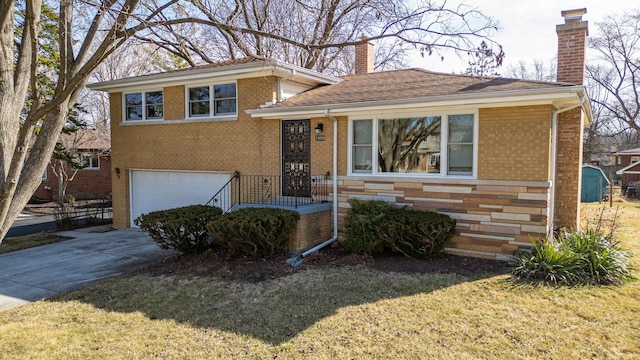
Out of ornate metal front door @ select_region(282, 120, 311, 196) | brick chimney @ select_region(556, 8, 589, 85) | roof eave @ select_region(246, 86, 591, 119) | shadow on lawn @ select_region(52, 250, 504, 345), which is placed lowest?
shadow on lawn @ select_region(52, 250, 504, 345)

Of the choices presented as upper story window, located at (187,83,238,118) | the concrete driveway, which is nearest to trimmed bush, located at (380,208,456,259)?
the concrete driveway

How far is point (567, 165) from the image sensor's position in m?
9.77

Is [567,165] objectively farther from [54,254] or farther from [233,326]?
[54,254]

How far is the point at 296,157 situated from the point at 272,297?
4706 millimetres

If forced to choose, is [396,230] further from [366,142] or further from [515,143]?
[515,143]

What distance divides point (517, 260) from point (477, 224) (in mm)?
1009

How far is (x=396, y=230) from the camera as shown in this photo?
8.21 metres

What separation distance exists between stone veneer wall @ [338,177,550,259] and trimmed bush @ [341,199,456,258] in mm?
361

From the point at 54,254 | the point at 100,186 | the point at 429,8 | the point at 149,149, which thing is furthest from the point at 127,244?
the point at 100,186

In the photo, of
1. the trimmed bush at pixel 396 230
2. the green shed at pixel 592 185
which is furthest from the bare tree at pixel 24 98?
the green shed at pixel 592 185

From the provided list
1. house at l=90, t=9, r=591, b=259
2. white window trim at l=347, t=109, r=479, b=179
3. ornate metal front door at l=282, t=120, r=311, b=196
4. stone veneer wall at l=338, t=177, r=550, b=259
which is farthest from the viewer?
ornate metal front door at l=282, t=120, r=311, b=196

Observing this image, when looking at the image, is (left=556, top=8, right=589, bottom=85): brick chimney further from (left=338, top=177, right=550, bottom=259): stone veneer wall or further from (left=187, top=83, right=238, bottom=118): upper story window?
(left=187, top=83, right=238, bottom=118): upper story window

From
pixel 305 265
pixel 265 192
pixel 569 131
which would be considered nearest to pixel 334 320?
pixel 305 265

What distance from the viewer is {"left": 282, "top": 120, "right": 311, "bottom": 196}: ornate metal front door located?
409 inches
